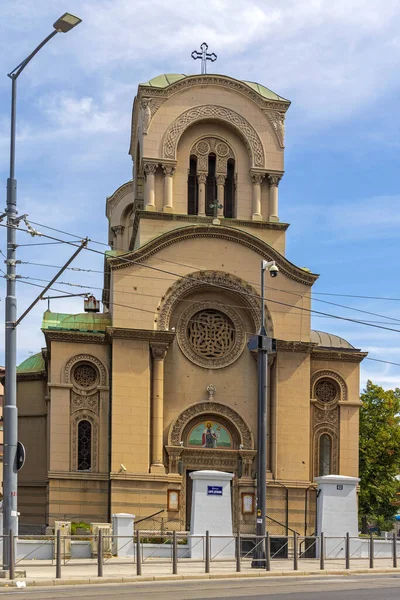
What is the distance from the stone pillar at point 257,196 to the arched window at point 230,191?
40.8 inches

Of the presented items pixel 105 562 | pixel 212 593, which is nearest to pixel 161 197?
pixel 105 562

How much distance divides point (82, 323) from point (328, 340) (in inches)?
463

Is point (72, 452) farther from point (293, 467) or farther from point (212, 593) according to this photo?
point (212, 593)

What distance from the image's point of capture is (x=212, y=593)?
21.8m

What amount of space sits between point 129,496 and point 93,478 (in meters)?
1.76

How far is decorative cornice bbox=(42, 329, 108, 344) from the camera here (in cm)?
4422

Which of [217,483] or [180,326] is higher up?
[180,326]

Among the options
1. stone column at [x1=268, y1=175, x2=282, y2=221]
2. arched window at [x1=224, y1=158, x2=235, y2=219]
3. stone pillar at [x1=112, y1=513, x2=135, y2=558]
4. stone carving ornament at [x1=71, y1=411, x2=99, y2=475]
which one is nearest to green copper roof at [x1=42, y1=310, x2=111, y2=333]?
stone carving ornament at [x1=71, y1=411, x2=99, y2=475]

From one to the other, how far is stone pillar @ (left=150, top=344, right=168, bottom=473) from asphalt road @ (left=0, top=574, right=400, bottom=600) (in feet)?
56.3

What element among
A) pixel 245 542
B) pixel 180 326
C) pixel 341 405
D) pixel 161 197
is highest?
pixel 161 197

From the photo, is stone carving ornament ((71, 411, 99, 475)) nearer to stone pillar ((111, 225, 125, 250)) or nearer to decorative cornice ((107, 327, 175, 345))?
decorative cornice ((107, 327, 175, 345))

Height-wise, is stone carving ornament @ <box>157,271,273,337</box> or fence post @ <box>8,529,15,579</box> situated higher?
stone carving ornament @ <box>157,271,273,337</box>

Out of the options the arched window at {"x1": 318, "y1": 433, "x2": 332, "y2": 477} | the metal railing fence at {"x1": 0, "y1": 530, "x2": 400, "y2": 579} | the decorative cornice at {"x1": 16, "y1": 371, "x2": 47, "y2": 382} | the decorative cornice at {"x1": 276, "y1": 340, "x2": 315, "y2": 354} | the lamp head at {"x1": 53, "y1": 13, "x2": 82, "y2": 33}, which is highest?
the lamp head at {"x1": 53, "y1": 13, "x2": 82, "y2": 33}

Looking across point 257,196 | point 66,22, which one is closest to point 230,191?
point 257,196
